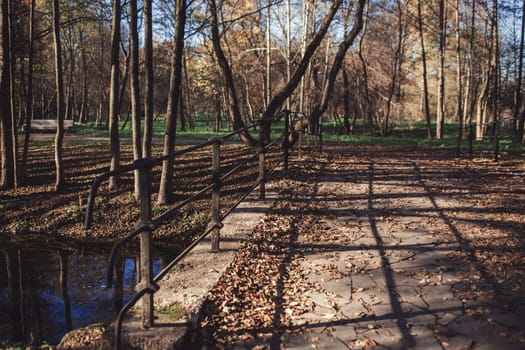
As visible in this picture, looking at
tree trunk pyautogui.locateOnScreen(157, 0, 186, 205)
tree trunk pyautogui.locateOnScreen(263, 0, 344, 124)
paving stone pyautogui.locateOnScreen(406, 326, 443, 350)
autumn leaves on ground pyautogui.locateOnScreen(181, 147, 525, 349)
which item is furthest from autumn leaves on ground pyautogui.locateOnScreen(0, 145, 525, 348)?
tree trunk pyautogui.locateOnScreen(263, 0, 344, 124)

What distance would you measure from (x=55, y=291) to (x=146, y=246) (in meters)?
3.56

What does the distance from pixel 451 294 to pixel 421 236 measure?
155 centimetres

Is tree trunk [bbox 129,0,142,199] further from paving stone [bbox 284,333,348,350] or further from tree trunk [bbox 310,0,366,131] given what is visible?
paving stone [bbox 284,333,348,350]

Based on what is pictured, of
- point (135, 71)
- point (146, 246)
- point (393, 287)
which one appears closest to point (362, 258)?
point (393, 287)

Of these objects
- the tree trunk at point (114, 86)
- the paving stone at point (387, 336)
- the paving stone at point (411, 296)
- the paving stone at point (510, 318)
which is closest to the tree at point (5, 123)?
the tree trunk at point (114, 86)

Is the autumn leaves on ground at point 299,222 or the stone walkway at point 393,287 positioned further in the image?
the autumn leaves on ground at point 299,222

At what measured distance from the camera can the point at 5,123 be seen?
10.5 m

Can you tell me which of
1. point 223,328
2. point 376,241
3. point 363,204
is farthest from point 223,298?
point 363,204

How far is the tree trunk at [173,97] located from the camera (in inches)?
296

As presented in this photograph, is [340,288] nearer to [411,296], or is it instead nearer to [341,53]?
[411,296]

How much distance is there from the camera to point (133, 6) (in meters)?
7.74

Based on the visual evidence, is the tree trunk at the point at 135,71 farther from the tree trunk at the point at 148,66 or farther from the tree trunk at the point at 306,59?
the tree trunk at the point at 306,59

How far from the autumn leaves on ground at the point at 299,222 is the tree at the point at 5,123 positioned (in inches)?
20.1

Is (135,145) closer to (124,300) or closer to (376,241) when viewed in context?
(124,300)
